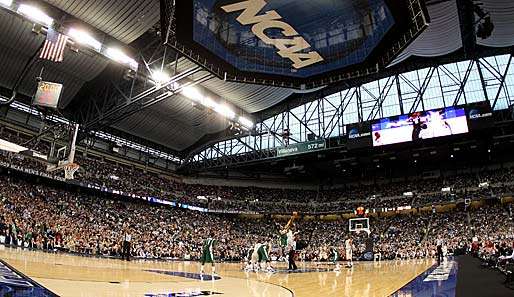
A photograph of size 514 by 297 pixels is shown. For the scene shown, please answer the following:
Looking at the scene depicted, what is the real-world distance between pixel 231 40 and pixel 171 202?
1191 inches

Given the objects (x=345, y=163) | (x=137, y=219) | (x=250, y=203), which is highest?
(x=345, y=163)

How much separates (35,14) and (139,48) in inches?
281

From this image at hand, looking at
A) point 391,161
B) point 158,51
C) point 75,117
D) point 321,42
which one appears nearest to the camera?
point 321,42

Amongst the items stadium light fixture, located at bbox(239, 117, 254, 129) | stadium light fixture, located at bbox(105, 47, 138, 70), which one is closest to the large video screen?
stadium light fixture, located at bbox(239, 117, 254, 129)

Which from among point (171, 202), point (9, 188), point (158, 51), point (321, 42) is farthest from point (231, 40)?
point (171, 202)

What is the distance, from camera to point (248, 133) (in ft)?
141

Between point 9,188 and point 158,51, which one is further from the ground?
point 158,51

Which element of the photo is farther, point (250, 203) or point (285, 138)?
point (250, 203)

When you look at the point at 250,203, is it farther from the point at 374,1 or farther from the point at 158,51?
the point at 374,1

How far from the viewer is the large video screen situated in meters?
33.0

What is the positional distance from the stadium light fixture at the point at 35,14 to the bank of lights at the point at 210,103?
10.6m

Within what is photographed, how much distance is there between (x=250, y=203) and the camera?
49.0m

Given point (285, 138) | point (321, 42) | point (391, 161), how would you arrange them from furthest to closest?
point (391, 161) < point (285, 138) < point (321, 42)

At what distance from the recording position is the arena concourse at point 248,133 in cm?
1520
